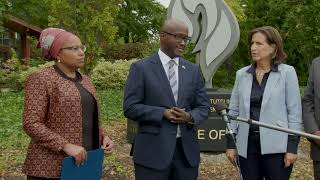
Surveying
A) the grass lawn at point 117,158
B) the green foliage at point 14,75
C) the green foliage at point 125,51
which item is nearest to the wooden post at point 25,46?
the green foliage at point 125,51

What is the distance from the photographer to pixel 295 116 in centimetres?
394

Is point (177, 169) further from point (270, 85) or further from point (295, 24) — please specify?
point (295, 24)

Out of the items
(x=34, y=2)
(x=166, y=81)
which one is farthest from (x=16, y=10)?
(x=166, y=81)

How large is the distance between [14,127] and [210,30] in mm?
3881

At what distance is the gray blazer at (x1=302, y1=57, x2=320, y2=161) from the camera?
3877 mm

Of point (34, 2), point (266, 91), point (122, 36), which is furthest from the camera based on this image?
point (122, 36)

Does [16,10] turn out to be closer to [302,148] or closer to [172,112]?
[302,148]

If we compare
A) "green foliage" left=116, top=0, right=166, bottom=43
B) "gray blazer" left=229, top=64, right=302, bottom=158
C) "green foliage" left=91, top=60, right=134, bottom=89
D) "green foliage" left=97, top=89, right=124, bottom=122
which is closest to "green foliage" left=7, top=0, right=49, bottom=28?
"green foliage" left=116, top=0, right=166, bottom=43

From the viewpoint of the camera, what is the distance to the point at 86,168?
3459 millimetres

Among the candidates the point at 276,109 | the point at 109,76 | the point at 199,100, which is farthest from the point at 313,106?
the point at 109,76

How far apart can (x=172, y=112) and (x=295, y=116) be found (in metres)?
0.93

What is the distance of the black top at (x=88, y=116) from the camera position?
3.52 m

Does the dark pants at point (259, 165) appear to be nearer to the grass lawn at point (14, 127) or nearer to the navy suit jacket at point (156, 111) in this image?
the navy suit jacket at point (156, 111)

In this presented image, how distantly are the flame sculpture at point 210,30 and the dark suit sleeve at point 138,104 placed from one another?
16.8 ft
